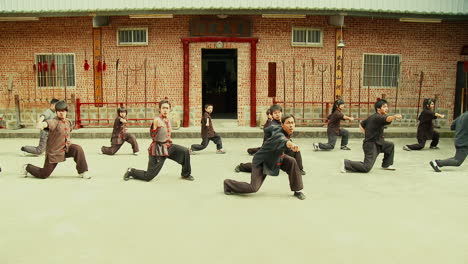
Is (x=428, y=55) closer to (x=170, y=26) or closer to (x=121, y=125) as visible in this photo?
(x=170, y=26)

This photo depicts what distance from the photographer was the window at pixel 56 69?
1711 centimetres

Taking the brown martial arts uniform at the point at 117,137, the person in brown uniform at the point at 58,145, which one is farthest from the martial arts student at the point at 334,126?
the person in brown uniform at the point at 58,145

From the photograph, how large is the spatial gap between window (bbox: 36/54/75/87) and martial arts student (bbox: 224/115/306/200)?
11785 mm

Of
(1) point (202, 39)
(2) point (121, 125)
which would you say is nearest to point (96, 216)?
(2) point (121, 125)

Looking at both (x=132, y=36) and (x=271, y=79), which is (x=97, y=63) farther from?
(x=271, y=79)

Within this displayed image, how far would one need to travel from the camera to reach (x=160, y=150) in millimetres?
8219

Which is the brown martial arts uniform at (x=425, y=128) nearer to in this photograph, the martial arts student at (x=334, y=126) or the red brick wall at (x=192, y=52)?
the martial arts student at (x=334, y=126)

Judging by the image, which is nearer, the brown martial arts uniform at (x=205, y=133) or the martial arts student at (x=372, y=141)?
the martial arts student at (x=372, y=141)

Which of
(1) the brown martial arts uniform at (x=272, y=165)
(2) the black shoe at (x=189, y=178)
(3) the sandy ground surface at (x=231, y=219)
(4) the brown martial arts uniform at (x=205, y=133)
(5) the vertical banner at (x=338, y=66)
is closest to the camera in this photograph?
(3) the sandy ground surface at (x=231, y=219)

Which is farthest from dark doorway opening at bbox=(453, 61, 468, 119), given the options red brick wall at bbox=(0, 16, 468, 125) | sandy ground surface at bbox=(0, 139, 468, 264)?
sandy ground surface at bbox=(0, 139, 468, 264)

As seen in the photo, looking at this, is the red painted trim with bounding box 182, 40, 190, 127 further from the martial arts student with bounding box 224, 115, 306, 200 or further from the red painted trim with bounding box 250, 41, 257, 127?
the martial arts student with bounding box 224, 115, 306, 200

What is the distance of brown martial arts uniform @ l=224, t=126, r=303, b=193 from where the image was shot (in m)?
7.05

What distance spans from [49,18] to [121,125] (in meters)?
7.71

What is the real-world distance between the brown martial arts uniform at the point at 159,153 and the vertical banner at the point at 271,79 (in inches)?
354
